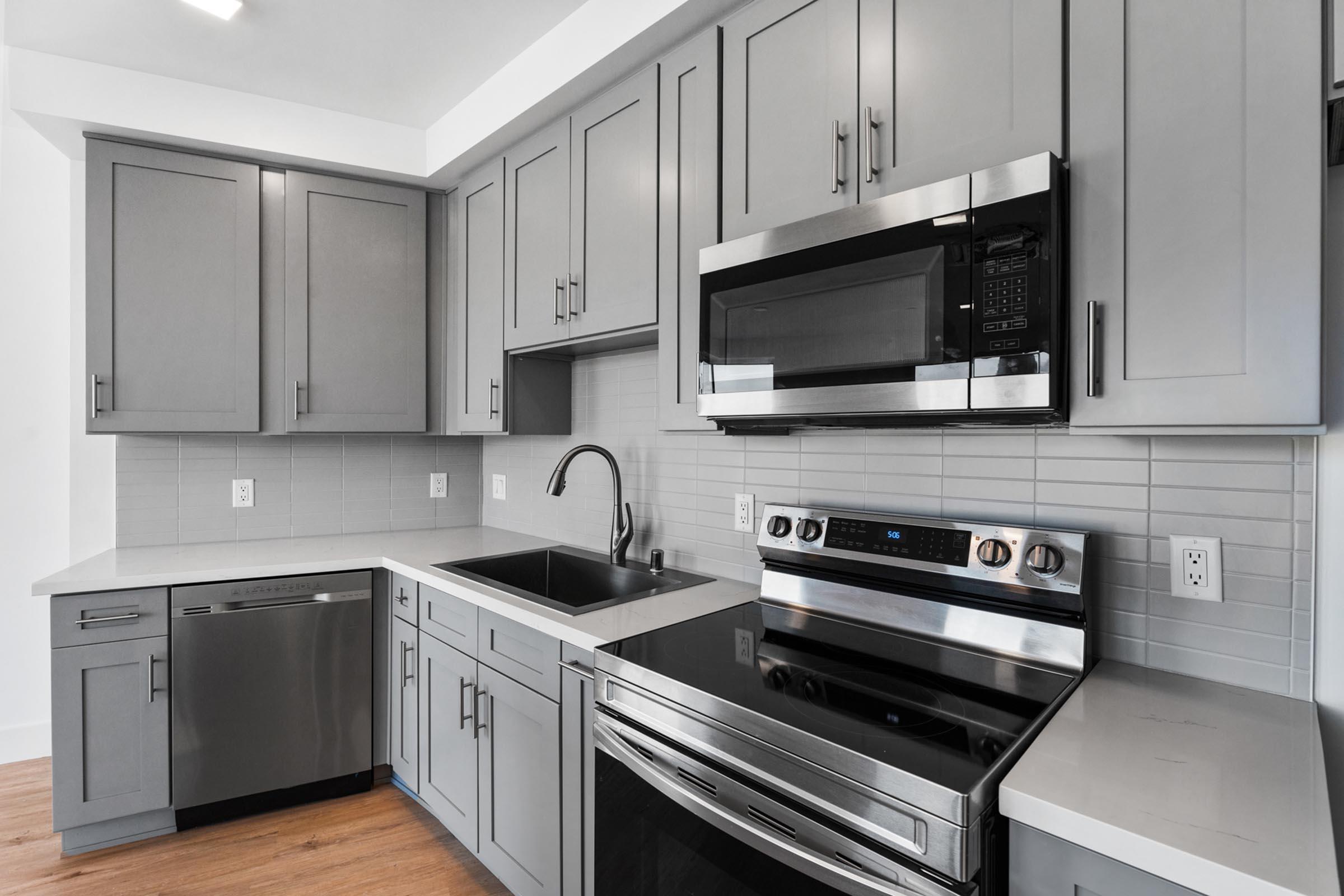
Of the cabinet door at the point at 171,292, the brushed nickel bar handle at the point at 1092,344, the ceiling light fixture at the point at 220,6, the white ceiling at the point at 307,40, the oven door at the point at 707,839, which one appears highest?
the white ceiling at the point at 307,40

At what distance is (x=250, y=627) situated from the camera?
2.26 meters

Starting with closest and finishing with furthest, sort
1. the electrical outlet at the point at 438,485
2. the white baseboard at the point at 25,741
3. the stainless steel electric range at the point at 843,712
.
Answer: the stainless steel electric range at the point at 843,712, the white baseboard at the point at 25,741, the electrical outlet at the point at 438,485

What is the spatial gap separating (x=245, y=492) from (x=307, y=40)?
169 cm

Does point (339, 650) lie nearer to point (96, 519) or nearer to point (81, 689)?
point (81, 689)

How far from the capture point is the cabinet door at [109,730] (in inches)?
81.0

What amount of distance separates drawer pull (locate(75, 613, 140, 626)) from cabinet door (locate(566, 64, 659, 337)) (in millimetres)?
1615

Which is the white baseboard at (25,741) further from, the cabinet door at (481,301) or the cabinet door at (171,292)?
the cabinet door at (481,301)

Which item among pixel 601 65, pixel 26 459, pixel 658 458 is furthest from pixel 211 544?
pixel 601 65

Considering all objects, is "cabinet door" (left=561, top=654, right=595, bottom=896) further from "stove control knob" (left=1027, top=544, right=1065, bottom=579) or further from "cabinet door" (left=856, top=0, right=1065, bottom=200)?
"cabinet door" (left=856, top=0, right=1065, bottom=200)

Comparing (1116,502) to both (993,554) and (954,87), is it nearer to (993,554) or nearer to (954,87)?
(993,554)

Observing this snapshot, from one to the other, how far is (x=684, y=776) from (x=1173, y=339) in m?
1.02

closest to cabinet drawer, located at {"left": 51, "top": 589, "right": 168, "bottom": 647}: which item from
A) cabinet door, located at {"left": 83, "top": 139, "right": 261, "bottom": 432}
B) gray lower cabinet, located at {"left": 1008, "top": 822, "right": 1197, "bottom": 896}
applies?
cabinet door, located at {"left": 83, "top": 139, "right": 261, "bottom": 432}

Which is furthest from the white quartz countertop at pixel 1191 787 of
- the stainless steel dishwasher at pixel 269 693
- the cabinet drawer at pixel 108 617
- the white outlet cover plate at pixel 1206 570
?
the cabinet drawer at pixel 108 617

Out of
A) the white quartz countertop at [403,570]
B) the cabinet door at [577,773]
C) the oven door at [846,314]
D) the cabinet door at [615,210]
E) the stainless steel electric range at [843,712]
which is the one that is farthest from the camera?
the cabinet door at [615,210]
